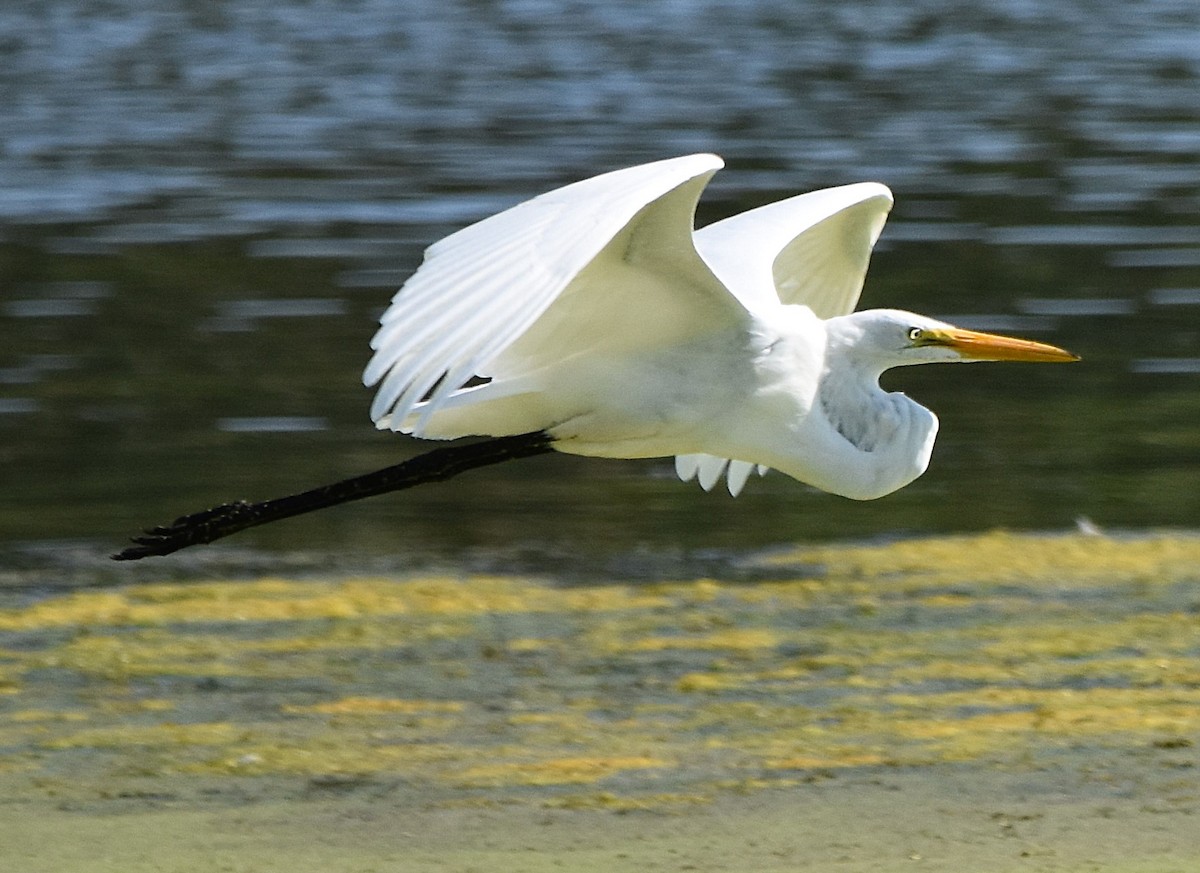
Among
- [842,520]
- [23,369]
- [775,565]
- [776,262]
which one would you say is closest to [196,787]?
[776,262]

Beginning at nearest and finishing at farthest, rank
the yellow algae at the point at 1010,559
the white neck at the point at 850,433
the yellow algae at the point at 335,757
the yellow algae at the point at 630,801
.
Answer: the white neck at the point at 850,433
the yellow algae at the point at 630,801
the yellow algae at the point at 335,757
the yellow algae at the point at 1010,559

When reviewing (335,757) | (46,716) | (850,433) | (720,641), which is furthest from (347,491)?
(720,641)

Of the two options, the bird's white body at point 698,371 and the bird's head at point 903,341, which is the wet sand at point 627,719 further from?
the bird's head at point 903,341

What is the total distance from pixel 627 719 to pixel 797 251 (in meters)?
1.67

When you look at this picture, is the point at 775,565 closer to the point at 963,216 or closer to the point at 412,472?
the point at 412,472

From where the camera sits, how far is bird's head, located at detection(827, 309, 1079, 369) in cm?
616

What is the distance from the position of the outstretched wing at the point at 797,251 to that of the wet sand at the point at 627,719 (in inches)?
36.4

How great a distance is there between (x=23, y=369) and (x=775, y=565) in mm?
5455

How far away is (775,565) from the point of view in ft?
30.1

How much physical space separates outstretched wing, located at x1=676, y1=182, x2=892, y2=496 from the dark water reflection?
228 centimetres

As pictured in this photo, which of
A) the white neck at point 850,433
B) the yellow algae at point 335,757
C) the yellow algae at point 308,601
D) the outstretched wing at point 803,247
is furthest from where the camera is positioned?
the yellow algae at point 308,601

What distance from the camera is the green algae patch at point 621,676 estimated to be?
6922mm

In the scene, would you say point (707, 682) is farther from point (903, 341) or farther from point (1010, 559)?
point (1010, 559)

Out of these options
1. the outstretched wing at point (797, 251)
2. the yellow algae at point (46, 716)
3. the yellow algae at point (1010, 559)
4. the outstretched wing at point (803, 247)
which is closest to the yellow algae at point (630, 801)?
the outstretched wing at point (797, 251)
